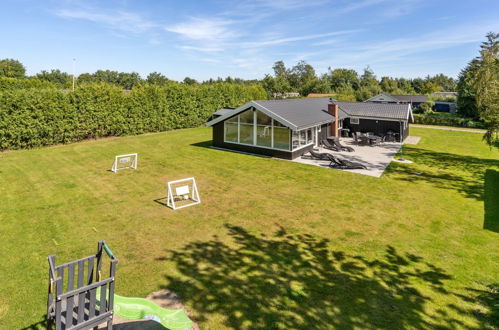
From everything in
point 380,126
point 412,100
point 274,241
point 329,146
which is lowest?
point 274,241

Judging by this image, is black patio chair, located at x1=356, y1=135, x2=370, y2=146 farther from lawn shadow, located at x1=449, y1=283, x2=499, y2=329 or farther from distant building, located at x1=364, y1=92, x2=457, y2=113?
distant building, located at x1=364, y1=92, x2=457, y2=113

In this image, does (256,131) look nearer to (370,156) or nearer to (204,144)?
(204,144)

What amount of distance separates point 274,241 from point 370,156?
532 inches

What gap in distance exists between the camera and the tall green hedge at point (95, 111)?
19078 mm

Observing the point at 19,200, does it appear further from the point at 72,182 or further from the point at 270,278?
the point at 270,278

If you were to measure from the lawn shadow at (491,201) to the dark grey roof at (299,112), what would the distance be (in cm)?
957

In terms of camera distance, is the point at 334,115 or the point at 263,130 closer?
the point at 263,130

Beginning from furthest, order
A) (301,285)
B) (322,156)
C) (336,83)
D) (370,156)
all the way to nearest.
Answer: (336,83)
(370,156)
(322,156)
(301,285)

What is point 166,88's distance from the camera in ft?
92.8

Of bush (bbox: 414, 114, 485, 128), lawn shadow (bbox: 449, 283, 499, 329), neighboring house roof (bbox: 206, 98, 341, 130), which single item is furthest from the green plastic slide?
bush (bbox: 414, 114, 485, 128)

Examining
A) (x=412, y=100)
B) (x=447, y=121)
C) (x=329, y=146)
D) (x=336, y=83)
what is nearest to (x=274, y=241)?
(x=329, y=146)

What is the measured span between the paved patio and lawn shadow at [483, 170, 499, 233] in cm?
446

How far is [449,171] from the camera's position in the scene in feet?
52.5

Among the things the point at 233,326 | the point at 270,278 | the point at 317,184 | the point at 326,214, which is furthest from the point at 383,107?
the point at 233,326
